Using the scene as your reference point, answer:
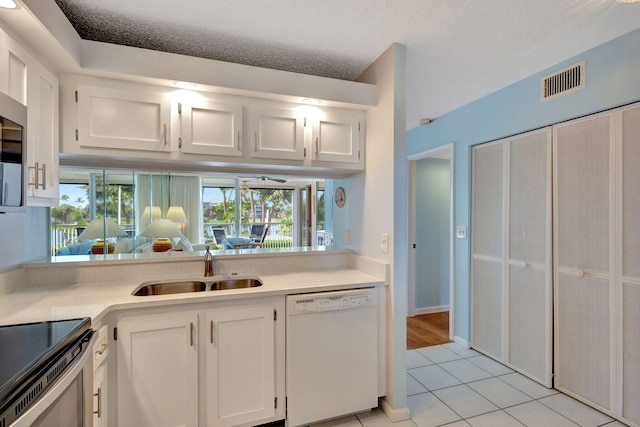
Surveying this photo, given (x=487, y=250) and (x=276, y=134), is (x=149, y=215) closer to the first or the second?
(x=276, y=134)

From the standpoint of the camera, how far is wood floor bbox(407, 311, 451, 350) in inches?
126

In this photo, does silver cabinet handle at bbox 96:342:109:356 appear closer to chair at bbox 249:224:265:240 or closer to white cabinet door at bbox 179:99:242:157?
white cabinet door at bbox 179:99:242:157

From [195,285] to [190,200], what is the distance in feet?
16.1

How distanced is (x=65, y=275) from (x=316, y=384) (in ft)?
5.78

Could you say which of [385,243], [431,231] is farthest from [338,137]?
[431,231]

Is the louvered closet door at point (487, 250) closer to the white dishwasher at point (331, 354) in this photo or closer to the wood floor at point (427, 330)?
the wood floor at point (427, 330)

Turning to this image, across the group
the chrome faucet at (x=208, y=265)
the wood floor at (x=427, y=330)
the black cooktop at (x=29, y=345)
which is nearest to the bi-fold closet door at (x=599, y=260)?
the wood floor at (x=427, y=330)

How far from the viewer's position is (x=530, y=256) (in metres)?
2.48

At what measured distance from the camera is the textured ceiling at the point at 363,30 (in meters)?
1.67

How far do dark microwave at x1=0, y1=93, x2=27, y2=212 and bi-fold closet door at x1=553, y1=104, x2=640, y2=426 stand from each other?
318 centimetres

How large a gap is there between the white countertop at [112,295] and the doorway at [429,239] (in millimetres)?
2016

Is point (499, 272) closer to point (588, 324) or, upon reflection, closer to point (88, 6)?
point (588, 324)

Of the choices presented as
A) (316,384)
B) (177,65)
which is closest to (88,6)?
(177,65)

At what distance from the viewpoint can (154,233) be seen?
304 centimetres
